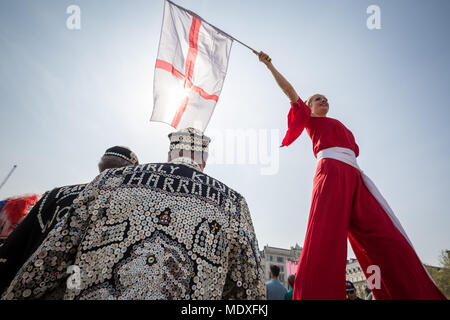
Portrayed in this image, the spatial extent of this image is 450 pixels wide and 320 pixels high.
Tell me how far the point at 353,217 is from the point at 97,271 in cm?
197

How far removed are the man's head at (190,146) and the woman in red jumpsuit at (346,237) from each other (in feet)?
3.44

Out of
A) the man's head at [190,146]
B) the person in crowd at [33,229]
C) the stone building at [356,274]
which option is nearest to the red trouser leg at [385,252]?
the man's head at [190,146]

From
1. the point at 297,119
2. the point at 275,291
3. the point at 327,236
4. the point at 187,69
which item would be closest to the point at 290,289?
the point at 275,291

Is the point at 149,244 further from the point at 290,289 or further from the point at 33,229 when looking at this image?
the point at 290,289

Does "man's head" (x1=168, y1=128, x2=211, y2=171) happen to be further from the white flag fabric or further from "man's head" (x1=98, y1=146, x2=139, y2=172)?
the white flag fabric

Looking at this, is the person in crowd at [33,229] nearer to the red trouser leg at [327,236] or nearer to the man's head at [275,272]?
the red trouser leg at [327,236]

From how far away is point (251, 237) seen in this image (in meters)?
1.61

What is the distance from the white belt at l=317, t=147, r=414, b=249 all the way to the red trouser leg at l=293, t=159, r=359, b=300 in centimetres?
8

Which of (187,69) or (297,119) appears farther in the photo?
(187,69)

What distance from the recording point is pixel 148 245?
129 cm

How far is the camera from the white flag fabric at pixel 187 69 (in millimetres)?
3658

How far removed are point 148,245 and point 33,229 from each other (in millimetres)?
802

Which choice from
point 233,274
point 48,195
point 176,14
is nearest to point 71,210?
point 48,195
